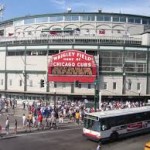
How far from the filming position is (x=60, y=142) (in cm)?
3216

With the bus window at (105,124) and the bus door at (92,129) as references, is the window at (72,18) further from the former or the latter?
the bus window at (105,124)

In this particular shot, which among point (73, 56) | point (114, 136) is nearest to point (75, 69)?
point (73, 56)

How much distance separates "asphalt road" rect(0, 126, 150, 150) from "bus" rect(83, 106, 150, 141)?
2.09ft

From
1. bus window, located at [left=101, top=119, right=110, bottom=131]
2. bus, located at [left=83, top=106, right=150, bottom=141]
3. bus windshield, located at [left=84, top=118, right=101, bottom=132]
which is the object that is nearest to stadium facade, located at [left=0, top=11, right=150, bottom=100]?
bus, located at [left=83, top=106, right=150, bottom=141]

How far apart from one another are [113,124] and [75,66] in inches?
1074

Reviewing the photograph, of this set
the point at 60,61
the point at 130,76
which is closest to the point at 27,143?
the point at 60,61

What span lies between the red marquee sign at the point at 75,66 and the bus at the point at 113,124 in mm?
23494

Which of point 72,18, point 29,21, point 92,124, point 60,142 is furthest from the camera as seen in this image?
point 29,21

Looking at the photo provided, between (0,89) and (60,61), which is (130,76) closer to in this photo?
(60,61)

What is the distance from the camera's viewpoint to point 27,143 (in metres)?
31.5

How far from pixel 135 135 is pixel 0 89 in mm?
36029

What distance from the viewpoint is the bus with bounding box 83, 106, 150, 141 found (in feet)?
105

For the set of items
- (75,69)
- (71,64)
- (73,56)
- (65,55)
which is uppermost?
(65,55)

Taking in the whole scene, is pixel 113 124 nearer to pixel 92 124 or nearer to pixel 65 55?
pixel 92 124
